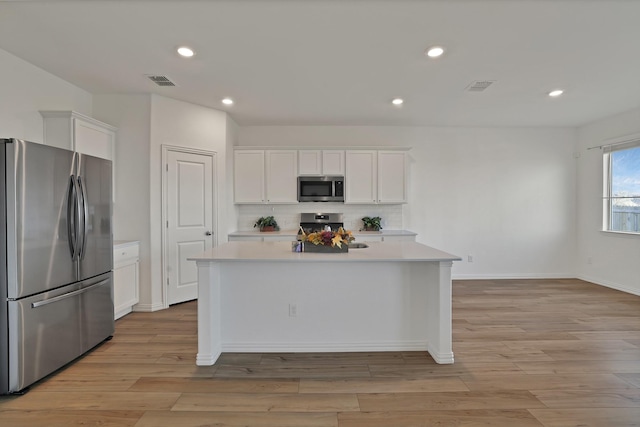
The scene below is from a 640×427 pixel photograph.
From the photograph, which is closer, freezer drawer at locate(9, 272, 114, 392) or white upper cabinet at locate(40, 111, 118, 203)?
freezer drawer at locate(9, 272, 114, 392)

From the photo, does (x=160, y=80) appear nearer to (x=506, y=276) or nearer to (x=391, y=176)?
(x=391, y=176)

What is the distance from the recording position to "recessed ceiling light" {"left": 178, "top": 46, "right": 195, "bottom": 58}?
2862 mm

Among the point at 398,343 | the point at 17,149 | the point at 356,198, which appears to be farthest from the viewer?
the point at 356,198

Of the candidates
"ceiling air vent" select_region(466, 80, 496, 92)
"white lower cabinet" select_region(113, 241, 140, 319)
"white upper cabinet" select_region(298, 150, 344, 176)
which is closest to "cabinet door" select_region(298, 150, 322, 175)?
"white upper cabinet" select_region(298, 150, 344, 176)

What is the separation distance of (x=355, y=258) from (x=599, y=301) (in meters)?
4.05

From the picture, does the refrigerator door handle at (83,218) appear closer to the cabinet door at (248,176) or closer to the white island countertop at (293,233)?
the white island countertop at (293,233)

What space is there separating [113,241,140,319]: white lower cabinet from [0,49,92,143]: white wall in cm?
142

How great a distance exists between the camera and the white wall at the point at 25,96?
3033 mm

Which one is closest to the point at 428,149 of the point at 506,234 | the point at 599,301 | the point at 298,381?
the point at 506,234

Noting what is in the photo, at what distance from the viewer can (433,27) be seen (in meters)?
2.53

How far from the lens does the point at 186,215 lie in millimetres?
4402

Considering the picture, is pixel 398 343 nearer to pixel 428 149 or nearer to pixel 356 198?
pixel 356 198

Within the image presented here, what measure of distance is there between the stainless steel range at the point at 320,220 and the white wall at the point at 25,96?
138 inches

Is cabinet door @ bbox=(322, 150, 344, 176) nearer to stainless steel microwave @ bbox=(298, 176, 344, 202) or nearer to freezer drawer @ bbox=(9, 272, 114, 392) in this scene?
stainless steel microwave @ bbox=(298, 176, 344, 202)
